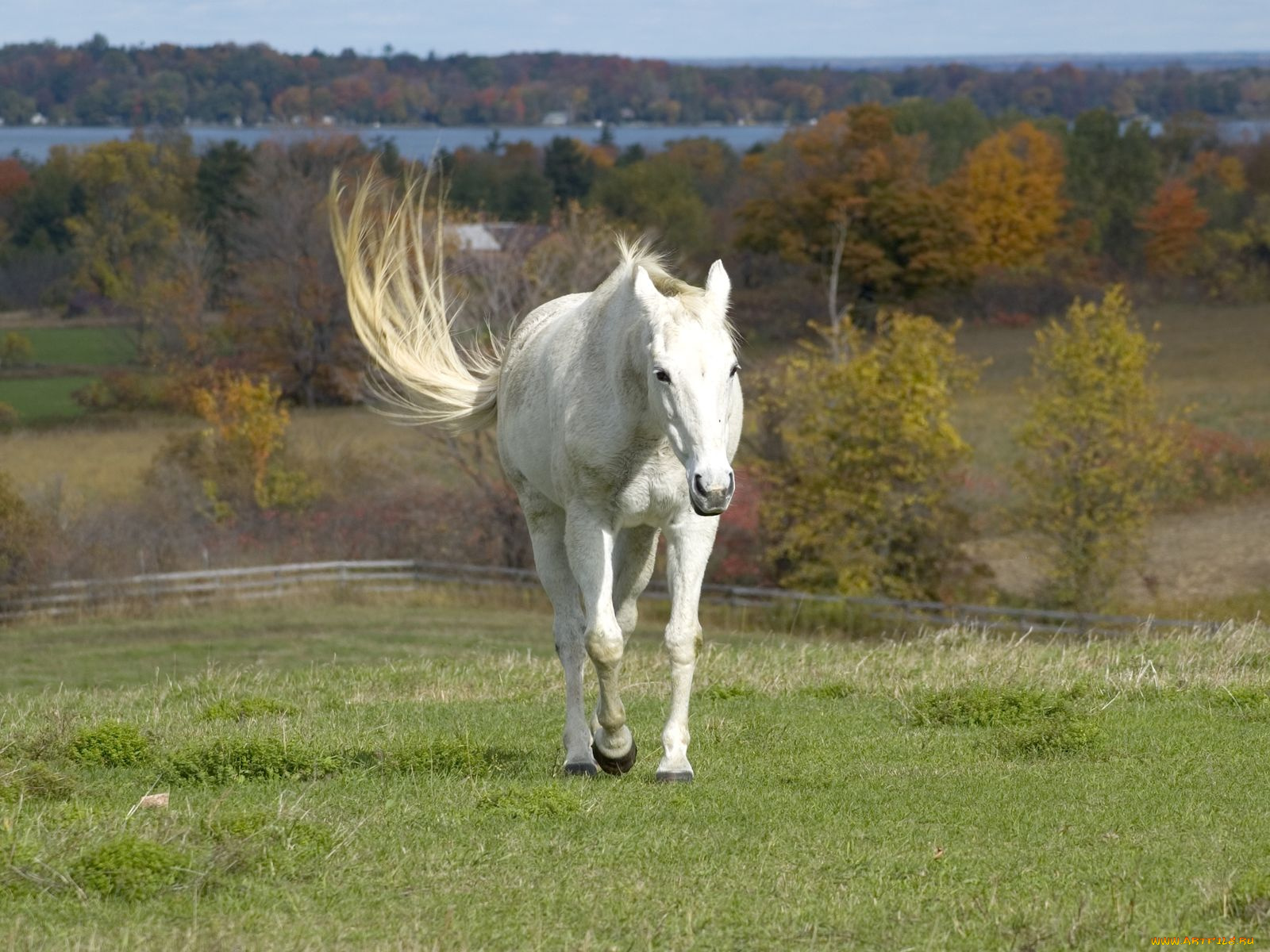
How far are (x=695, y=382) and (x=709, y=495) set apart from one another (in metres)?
0.56

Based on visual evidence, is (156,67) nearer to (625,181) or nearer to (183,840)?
(625,181)

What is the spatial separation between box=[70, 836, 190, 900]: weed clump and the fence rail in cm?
2655

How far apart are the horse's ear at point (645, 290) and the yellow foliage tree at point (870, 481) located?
3066 centimetres

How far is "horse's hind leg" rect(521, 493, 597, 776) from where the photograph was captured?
7.80m

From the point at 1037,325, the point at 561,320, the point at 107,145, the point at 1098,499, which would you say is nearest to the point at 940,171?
the point at 1037,325

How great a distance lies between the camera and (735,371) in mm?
6883

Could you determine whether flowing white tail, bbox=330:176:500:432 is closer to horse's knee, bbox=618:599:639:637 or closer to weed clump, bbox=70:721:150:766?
horse's knee, bbox=618:599:639:637

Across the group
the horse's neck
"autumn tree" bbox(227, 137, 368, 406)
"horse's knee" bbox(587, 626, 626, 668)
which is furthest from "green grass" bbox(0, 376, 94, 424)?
"horse's knee" bbox(587, 626, 626, 668)

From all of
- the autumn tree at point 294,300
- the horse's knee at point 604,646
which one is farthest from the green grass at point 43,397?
the horse's knee at point 604,646

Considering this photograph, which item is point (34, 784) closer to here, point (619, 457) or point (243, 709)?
point (619, 457)

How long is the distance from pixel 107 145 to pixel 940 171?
50027mm

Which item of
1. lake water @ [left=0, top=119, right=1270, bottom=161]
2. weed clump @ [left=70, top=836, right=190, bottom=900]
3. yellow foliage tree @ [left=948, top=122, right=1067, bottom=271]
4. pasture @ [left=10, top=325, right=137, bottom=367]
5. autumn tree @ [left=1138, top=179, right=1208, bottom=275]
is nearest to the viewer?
weed clump @ [left=70, top=836, right=190, bottom=900]

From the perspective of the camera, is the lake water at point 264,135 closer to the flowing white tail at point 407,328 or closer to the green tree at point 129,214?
the green tree at point 129,214

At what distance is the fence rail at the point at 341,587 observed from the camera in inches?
1315
